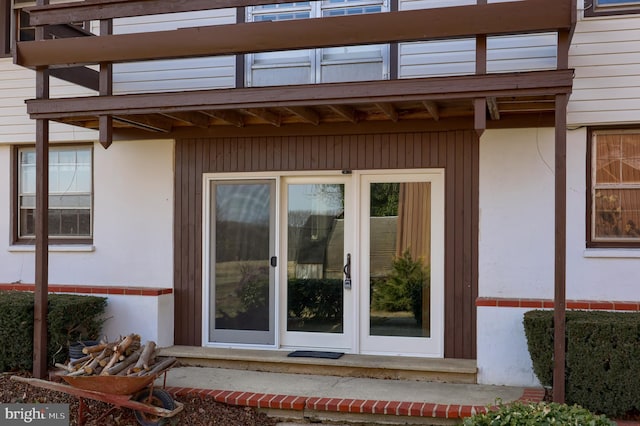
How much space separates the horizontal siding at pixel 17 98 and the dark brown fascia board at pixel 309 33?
1.95m

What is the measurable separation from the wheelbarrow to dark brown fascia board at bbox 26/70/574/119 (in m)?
2.67

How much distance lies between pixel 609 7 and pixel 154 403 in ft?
20.3

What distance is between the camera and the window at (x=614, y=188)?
719 cm

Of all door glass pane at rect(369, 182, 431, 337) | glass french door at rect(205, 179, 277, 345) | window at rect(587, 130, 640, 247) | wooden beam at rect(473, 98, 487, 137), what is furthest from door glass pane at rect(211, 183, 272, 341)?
window at rect(587, 130, 640, 247)

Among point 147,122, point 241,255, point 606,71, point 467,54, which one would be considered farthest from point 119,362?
point 606,71

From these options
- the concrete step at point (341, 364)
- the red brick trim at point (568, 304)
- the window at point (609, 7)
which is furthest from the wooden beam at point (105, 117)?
the window at point (609, 7)

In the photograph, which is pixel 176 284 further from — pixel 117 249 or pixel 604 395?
pixel 604 395

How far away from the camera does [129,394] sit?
5844mm

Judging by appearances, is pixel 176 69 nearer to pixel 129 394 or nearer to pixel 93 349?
pixel 93 349

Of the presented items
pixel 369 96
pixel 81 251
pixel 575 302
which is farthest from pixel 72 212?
pixel 575 302

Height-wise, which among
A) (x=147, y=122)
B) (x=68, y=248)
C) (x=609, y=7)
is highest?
(x=609, y=7)

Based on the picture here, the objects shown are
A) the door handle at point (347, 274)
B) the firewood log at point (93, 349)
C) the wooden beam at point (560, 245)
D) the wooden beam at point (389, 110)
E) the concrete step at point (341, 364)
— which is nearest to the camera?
the wooden beam at point (560, 245)

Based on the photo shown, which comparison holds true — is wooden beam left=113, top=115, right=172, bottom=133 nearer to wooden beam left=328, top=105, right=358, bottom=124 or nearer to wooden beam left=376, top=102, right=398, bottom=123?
wooden beam left=328, top=105, right=358, bottom=124

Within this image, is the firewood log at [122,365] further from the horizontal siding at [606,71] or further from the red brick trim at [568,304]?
the horizontal siding at [606,71]
